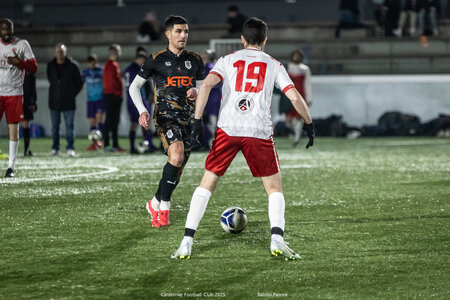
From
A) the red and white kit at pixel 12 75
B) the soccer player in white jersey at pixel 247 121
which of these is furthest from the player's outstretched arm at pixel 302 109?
the red and white kit at pixel 12 75

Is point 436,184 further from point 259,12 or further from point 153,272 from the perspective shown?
point 259,12

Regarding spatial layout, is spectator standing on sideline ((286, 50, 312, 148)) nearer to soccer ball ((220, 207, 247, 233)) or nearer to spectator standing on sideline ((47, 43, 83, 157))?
spectator standing on sideline ((47, 43, 83, 157))

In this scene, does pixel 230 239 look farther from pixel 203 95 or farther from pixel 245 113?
pixel 203 95

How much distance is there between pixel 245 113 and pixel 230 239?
4.04 feet

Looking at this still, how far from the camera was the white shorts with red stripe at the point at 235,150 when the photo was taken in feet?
18.4

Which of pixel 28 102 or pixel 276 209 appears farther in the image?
pixel 28 102

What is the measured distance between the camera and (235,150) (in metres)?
5.65

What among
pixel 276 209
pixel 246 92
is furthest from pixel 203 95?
pixel 276 209

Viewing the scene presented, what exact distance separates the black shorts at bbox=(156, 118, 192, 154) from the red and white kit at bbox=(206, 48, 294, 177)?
5.07 feet

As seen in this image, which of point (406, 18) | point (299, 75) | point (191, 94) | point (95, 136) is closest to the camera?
point (191, 94)

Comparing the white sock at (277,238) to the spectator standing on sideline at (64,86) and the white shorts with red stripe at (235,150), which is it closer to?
the white shorts with red stripe at (235,150)

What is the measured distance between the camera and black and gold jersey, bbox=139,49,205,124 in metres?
7.20

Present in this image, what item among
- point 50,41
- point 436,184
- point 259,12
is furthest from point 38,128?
point 436,184

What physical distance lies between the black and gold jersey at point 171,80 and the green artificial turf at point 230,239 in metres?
1.04
